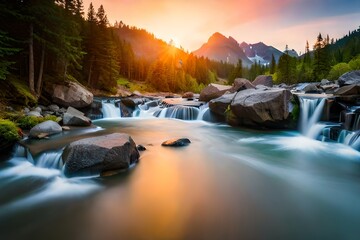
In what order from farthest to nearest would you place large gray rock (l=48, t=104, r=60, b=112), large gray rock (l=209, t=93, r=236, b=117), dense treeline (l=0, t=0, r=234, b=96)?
large gray rock (l=48, t=104, r=60, b=112)
large gray rock (l=209, t=93, r=236, b=117)
dense treeline (l=0, t=0, r=234, b=96)

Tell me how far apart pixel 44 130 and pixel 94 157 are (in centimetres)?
579

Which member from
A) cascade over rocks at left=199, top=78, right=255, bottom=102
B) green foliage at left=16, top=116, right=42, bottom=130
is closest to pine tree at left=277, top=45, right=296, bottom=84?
cascade over rocks at left=199, top=78, right=255, bottom=102

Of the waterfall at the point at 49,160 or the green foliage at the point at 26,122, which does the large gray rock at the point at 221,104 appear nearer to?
the waterfall at the point at 49,160

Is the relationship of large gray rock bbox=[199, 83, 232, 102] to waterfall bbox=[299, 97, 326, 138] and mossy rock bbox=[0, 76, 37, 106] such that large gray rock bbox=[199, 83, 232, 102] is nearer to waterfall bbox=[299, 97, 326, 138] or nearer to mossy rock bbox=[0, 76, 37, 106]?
waterfall bbox=[299, 97, 326, 138]

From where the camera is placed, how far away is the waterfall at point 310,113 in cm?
1277

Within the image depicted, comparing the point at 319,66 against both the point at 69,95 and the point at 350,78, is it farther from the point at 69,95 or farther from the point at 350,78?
the point at 69,95

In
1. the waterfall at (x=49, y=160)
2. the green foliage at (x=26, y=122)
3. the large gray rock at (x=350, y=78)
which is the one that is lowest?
the waterfall at (x=49, y=160)

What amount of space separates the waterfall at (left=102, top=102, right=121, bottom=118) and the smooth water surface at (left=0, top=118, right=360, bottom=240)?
10.6m

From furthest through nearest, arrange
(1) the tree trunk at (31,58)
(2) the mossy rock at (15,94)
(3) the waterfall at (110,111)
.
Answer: (3) the waterfall at (110,111)
(1) the tree trunk at (31,58)
(2) the mossy rock at (15,94)

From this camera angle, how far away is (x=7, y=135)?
8289 mm

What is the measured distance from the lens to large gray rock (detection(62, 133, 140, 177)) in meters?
6.27

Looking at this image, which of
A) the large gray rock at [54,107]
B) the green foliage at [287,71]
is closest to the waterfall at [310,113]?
the large gray rock at [54,107]

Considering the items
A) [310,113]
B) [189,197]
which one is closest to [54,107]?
[189,197]

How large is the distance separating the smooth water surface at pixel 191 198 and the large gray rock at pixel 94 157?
1.01 feet
